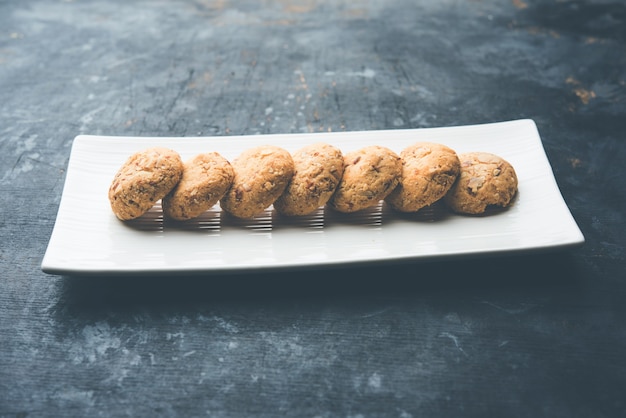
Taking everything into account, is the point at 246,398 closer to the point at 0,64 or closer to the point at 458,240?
the point at 458,240

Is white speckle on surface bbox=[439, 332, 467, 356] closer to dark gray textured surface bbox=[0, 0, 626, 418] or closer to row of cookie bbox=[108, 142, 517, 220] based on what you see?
dark gray textured surface bbox=[0, 0, 626, 418]

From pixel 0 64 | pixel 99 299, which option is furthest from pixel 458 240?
pixel 0 64

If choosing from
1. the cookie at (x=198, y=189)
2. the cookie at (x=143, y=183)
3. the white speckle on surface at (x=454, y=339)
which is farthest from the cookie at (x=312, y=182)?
the white speckle on surface at (x=454, y=339)

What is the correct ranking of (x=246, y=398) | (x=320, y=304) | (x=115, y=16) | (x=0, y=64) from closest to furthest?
(x=246, y=398), (x=320, y=304), (x=0, y=64), (x=115, y=16)

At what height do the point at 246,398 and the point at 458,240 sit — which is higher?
the point at 458,240

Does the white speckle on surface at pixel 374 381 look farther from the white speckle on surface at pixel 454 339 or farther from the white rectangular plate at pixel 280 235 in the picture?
the white rectangular plate at pixel 280 235

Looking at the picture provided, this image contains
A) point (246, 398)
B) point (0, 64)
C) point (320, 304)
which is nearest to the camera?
point (246, 398)

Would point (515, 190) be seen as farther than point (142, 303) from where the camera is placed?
Yes

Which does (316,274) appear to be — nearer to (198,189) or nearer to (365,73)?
(198,189)
